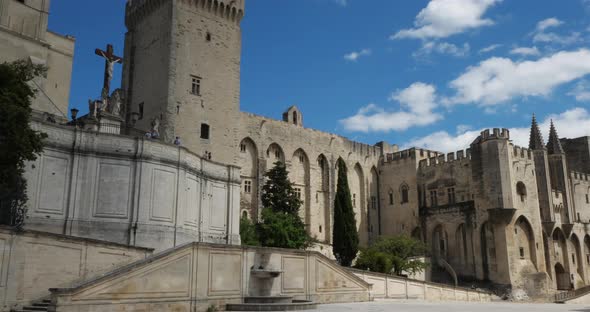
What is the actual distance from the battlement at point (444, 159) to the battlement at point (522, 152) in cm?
331

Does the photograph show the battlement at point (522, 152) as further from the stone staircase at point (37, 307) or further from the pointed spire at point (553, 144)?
the stone staircase at point (37, 307)

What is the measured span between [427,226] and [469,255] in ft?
15.1

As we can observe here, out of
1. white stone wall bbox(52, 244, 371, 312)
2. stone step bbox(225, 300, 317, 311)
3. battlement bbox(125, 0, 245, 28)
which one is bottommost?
stone step bbox(225, 300, 317, 311)

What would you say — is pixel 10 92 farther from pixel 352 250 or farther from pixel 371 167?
pixel 371 167

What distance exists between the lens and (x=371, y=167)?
49500 millimetres

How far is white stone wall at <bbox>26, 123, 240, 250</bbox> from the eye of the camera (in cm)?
1812

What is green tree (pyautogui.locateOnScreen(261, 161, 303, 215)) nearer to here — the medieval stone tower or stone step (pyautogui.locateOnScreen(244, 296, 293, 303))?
the medieval stone tower

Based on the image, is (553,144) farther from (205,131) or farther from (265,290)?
(265,290)

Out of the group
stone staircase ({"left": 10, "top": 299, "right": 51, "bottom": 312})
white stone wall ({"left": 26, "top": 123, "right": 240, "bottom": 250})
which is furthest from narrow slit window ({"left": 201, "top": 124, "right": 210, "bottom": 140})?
stone staircase ({"left": 10, "top": 299, "right": 51, "bottom": 312})

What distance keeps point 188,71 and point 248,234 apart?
10830mm

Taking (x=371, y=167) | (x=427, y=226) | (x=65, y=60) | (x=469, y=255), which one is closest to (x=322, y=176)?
(x=371, y=167)

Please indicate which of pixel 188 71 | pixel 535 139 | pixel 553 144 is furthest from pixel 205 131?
pixel 553 144

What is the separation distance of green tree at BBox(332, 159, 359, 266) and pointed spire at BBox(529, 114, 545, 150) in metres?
16.8

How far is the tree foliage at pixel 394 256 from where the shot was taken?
3200 centimetres
